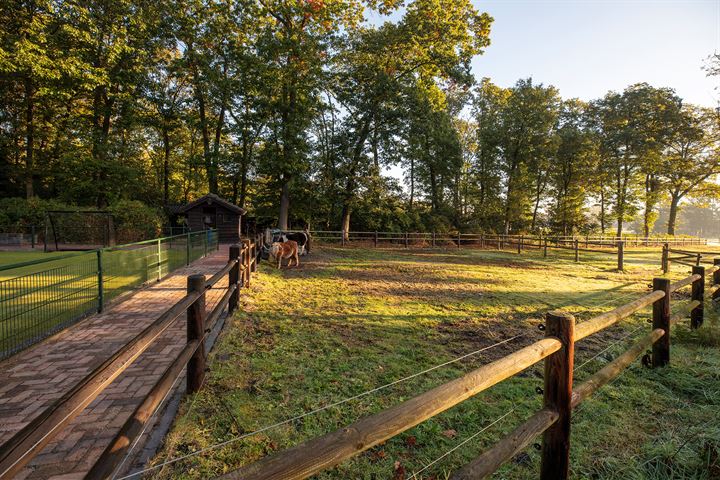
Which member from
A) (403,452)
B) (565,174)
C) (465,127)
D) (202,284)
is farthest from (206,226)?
(565,174)

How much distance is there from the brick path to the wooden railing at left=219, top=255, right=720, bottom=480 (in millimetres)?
2160

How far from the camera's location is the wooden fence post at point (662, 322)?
3963mm

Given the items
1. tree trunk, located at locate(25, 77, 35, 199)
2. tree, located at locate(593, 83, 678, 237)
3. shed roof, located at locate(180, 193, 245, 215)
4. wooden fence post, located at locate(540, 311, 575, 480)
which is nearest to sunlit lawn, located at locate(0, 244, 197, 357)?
wooden fence post, located at locate(540, 311, 575, 480)

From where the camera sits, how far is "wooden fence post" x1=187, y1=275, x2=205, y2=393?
127 inches

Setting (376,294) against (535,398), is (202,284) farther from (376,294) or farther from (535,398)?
(376,294)

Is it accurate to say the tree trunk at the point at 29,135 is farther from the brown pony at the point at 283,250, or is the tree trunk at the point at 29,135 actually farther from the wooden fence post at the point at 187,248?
the brown pony at the point at 283,250

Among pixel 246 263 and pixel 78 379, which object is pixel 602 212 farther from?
pixel 78 379

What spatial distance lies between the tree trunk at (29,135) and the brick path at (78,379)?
2481cm

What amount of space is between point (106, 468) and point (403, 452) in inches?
79.8

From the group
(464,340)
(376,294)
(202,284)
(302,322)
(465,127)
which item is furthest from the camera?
(465,127)

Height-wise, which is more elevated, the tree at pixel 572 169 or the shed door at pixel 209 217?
the tree at pixel 572 169

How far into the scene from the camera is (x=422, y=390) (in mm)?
3596

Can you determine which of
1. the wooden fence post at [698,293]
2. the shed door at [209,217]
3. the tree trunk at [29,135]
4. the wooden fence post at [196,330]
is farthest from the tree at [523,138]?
the tree trunk at [29,135]

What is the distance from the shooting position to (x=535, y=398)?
3.47 metres
